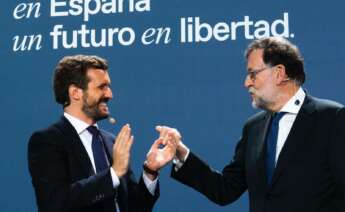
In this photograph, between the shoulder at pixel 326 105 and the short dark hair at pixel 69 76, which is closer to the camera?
the shoulder at pixel 326 105

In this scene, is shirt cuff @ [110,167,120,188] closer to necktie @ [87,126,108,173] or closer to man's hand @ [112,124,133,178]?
man's hand @ [112,124,133,178]

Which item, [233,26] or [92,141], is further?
[233,26]

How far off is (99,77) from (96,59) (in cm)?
10

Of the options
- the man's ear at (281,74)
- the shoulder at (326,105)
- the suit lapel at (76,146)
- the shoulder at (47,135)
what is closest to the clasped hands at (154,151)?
the suit lapel at (76,146)

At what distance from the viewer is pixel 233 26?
3453 millimetres

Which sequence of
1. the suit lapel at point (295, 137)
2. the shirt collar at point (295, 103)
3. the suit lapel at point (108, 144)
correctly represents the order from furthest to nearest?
the suit lapel at point (108, 144), the shirt collar at point (295, 103), the suit lapel at point (295, 137)

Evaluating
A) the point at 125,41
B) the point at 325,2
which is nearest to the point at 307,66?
the point at 325,2

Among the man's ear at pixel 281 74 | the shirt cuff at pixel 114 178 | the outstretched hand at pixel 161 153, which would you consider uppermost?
the man's ear at pixel 281 74

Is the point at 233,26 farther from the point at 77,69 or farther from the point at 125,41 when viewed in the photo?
the point at 77,69

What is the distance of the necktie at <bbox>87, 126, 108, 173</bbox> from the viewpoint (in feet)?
8.03

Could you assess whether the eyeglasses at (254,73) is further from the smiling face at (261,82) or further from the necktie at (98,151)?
the necktie at (98,151)

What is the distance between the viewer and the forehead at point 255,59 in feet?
7.98

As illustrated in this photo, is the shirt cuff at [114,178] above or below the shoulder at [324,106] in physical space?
below

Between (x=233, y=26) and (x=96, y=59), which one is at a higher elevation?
(x=233, y=26)
